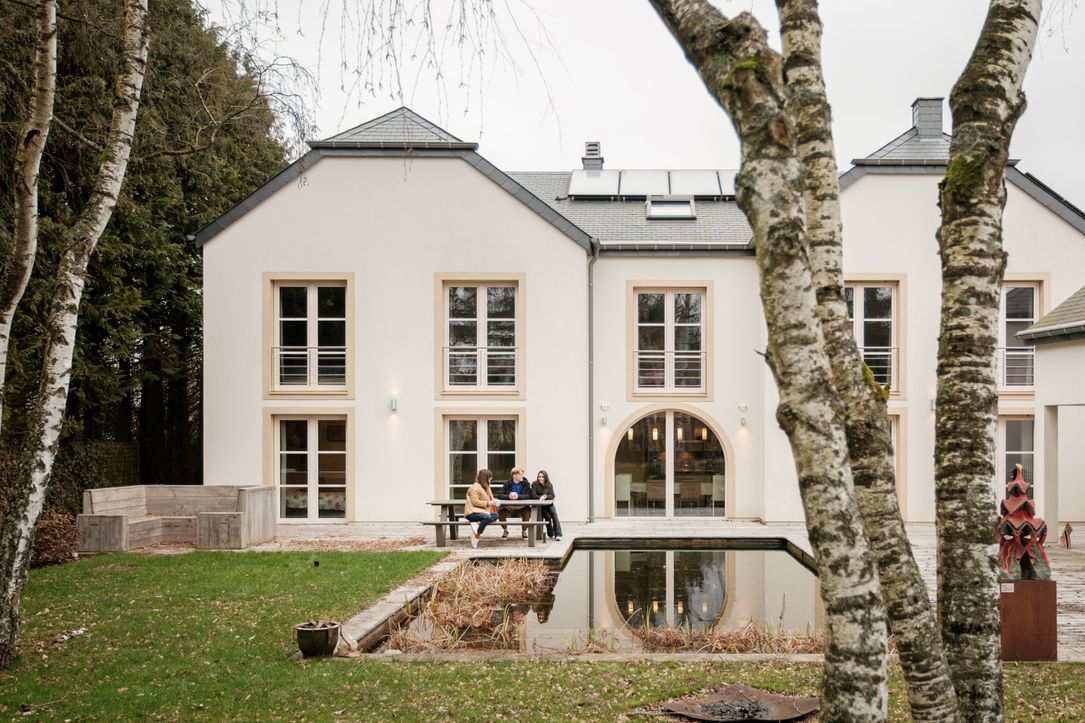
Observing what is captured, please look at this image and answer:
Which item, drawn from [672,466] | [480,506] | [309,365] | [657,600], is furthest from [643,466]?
[657,600]

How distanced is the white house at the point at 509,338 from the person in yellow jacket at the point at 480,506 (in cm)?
240

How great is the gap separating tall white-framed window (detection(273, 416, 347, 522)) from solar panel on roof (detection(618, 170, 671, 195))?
326 inches

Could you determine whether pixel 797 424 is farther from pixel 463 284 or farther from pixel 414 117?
pixel 414 117

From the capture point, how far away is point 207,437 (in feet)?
51.1

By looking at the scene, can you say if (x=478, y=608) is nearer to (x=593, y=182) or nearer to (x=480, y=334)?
(x=480, y=334)

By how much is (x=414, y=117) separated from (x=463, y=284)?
3.82 m

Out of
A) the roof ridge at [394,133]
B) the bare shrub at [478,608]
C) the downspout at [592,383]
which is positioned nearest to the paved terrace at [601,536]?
the downspout at [592,383]

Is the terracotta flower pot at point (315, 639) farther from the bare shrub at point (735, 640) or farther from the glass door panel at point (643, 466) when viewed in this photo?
the glass door panel at point (643, 466)

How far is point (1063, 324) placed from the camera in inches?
491

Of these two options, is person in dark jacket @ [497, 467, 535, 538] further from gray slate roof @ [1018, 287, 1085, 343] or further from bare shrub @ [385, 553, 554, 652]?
gray slate roof @ [1018, 287, 1085, 343]

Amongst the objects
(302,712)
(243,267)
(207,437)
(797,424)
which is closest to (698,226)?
(243,267)

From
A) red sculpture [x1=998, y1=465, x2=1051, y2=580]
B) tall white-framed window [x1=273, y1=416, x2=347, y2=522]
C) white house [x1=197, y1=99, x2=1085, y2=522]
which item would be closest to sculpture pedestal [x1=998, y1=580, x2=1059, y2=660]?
red sculpture [x1=998, y1=465, x2=1051, y2=580]

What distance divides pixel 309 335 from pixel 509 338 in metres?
3.69

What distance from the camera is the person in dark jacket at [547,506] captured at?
1341 centimetres
